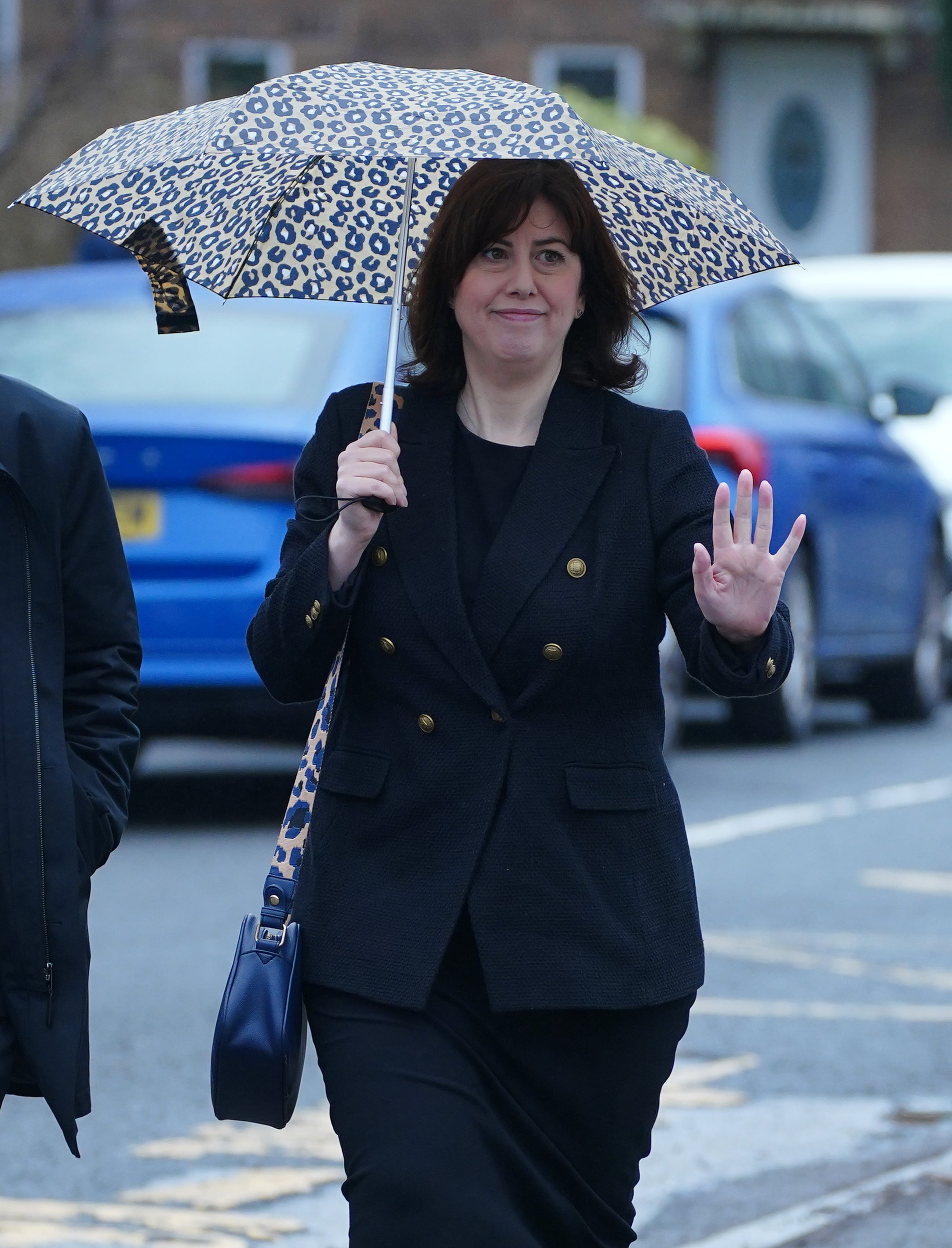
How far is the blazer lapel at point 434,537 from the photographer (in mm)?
3178

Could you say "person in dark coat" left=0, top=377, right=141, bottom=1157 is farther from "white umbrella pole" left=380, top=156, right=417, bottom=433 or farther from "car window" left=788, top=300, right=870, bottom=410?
"car window" left=788, top=300, right=870, bottom=410

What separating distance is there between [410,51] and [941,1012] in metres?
24.6

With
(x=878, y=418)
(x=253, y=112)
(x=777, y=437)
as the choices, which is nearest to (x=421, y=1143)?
(x=253, y=112)

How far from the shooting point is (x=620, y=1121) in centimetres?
322

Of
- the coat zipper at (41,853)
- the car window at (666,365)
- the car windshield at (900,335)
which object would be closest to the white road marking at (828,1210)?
the coat zipper at (41,853)

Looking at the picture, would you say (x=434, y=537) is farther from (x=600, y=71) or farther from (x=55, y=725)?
(x=600, y=71)

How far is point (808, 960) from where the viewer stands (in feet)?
22.0

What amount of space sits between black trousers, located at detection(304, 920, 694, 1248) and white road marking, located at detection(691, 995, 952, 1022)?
2805 millimetres

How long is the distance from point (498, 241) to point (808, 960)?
3.70 m

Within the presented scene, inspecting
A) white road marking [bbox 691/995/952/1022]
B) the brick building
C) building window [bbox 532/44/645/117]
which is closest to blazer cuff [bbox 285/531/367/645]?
white road marking [bbox 691/995/952/1022]

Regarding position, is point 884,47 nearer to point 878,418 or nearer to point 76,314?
point 878,418

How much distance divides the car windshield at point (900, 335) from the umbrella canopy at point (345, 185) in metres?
10.0

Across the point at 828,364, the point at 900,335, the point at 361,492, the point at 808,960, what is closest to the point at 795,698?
the point at 828,364

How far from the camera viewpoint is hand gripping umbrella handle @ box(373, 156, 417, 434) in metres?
3.28
